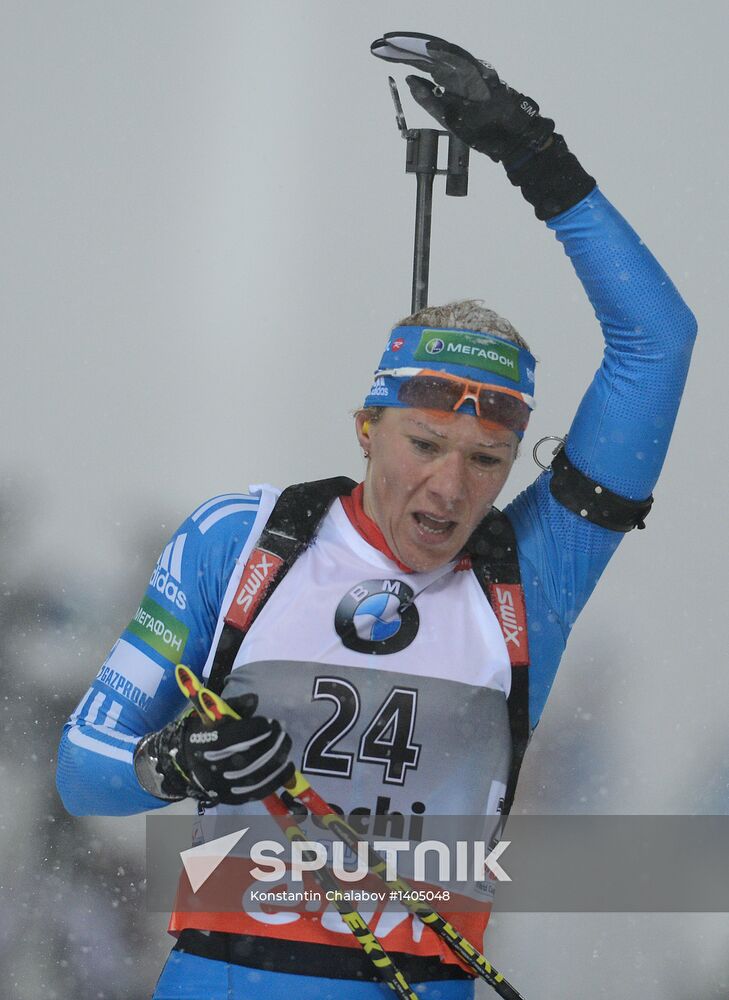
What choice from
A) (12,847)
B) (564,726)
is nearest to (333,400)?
(564,726)

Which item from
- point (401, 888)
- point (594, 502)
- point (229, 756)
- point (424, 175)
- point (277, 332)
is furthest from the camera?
point (277, 332)

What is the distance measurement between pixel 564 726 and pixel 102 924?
1.20 metres

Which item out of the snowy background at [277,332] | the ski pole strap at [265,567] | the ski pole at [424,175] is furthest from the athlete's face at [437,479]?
the snowy background at [277,332]

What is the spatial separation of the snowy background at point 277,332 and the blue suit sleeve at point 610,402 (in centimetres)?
154

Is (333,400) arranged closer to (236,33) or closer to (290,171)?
(290,171)

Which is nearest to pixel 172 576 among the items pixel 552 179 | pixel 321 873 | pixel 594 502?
pixel 321 873

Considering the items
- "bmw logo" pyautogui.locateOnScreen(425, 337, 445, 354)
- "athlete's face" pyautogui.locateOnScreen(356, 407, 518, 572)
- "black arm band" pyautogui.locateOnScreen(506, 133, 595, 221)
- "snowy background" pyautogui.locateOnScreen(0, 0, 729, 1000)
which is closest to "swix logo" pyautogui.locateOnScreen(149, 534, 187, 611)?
"athlete's face" pyautogui.locateOnScreen(356, 407, 518, 572)

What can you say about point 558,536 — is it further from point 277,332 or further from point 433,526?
point 277,332

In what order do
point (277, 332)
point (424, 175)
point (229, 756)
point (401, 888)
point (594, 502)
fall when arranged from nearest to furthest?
point (229, 756) < point (401, 888) < point (594, 502) < point (424, 175) < point (277, 332)

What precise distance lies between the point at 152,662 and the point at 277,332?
192 cm

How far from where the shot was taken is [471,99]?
1373 millimetres

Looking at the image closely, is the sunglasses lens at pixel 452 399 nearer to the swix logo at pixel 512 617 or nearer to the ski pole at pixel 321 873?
the swix logo at pixel 512 617

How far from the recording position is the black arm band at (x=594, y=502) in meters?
→ 1.40

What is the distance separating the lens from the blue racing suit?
136cm
